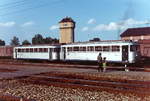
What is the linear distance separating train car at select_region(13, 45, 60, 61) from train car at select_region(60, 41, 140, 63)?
3.93 m

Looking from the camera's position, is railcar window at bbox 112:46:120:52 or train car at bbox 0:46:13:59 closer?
railcar window at bbox 112:46:120:52

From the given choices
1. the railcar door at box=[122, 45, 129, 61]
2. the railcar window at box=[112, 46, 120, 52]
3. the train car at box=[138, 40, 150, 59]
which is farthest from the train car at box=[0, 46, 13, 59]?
the railcar door at box=[122, 45, 129, 61]

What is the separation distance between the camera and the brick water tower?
68312mm

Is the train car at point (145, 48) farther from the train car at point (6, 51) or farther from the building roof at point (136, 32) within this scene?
the train car at point (6, 51)

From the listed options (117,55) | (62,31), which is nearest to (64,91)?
(117,55)

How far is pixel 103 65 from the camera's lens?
70.5 feet

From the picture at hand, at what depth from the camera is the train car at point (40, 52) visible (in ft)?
116

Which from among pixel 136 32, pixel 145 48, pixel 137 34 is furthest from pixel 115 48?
pixel 136 32

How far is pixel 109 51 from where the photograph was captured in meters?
27.7

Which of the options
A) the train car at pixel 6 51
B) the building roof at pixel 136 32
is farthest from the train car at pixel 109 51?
the building roof at pixel 136 32

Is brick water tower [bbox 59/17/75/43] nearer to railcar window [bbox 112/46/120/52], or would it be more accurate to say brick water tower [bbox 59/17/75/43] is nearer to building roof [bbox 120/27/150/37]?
building roof [bbox 120/27/150/37]

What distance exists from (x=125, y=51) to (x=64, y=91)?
1643cm

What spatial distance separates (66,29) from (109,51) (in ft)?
144

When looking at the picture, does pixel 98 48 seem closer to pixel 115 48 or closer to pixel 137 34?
pixel 115 48
